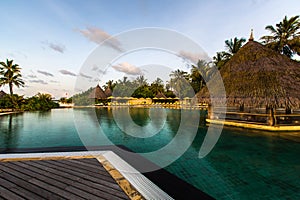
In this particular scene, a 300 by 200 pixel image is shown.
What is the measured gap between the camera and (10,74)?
16812 millimetres

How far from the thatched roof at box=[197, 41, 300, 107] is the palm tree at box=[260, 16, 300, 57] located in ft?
34.8

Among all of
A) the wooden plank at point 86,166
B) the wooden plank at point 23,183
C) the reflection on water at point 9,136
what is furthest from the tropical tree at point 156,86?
the wooden plank at point 23,183

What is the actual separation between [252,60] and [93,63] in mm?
8422

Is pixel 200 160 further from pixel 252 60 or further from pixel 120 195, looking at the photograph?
pixel 252 60

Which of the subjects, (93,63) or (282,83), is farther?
(282,83)

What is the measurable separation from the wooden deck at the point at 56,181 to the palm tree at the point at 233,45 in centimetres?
2302

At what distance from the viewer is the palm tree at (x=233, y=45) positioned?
2067 cm

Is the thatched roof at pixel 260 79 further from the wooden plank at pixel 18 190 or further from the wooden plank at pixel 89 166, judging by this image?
the wooden plank at pixel 18 190

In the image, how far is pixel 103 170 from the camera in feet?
7.07

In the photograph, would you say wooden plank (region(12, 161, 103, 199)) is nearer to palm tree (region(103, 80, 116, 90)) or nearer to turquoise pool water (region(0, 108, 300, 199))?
turquoise pool water (region(0, 108, 300, 199))

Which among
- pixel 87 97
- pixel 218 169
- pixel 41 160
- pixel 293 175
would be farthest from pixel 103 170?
pixel 87 97

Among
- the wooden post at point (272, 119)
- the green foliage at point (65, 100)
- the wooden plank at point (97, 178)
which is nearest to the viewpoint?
the wooden plank at point (97, 178)

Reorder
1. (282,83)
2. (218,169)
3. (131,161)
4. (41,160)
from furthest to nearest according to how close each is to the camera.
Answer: (282,83) < (218,169) < (131,161) < (41,160)

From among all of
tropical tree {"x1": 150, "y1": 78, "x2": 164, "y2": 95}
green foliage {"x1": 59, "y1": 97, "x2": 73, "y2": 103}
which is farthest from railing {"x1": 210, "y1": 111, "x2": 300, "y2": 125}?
green foliage {"x1": 59, "y1": 97, "x2": 73, "y2": 103}
